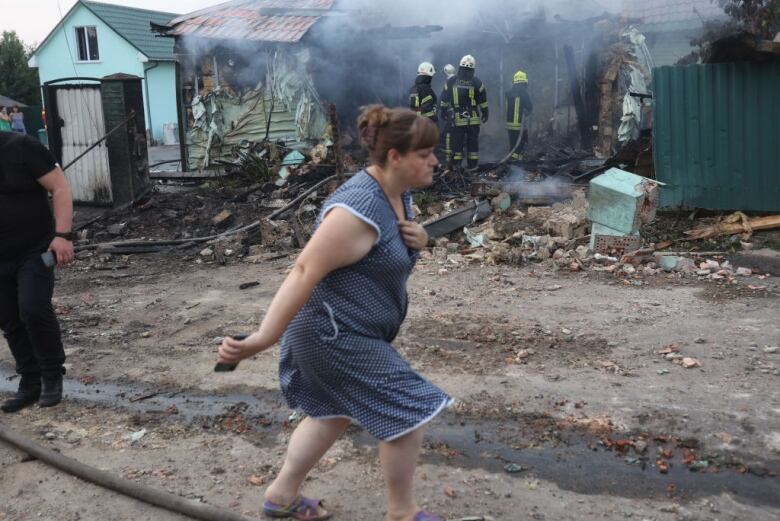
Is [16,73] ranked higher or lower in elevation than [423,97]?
higher

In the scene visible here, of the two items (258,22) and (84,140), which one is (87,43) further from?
(84,140)

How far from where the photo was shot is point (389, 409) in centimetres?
255

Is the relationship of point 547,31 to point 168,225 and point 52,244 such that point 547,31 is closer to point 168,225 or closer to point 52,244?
point 168,225

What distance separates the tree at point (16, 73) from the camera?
1243 inches

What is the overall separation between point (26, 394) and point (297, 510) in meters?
2.27

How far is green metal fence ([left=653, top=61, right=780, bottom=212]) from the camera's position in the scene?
8.27 meters

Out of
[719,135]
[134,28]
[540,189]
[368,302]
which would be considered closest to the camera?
[368,302]

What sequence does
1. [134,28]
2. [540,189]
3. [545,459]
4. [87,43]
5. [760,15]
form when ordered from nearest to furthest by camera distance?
1. [545,459]
2. [540,189]
3. [760,15]
4. [134,28]
5. [87,43]

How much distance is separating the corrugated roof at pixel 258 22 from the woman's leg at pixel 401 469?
1221 cm

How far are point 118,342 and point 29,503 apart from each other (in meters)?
2.53

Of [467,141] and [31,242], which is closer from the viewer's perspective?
[31,242]

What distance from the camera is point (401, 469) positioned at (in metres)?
2.63

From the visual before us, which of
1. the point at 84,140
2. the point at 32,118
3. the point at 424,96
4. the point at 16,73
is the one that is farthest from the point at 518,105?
the point at 16,73

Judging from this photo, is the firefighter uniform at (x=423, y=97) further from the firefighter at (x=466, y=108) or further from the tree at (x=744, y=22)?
the tree at (x=744, y=22)
